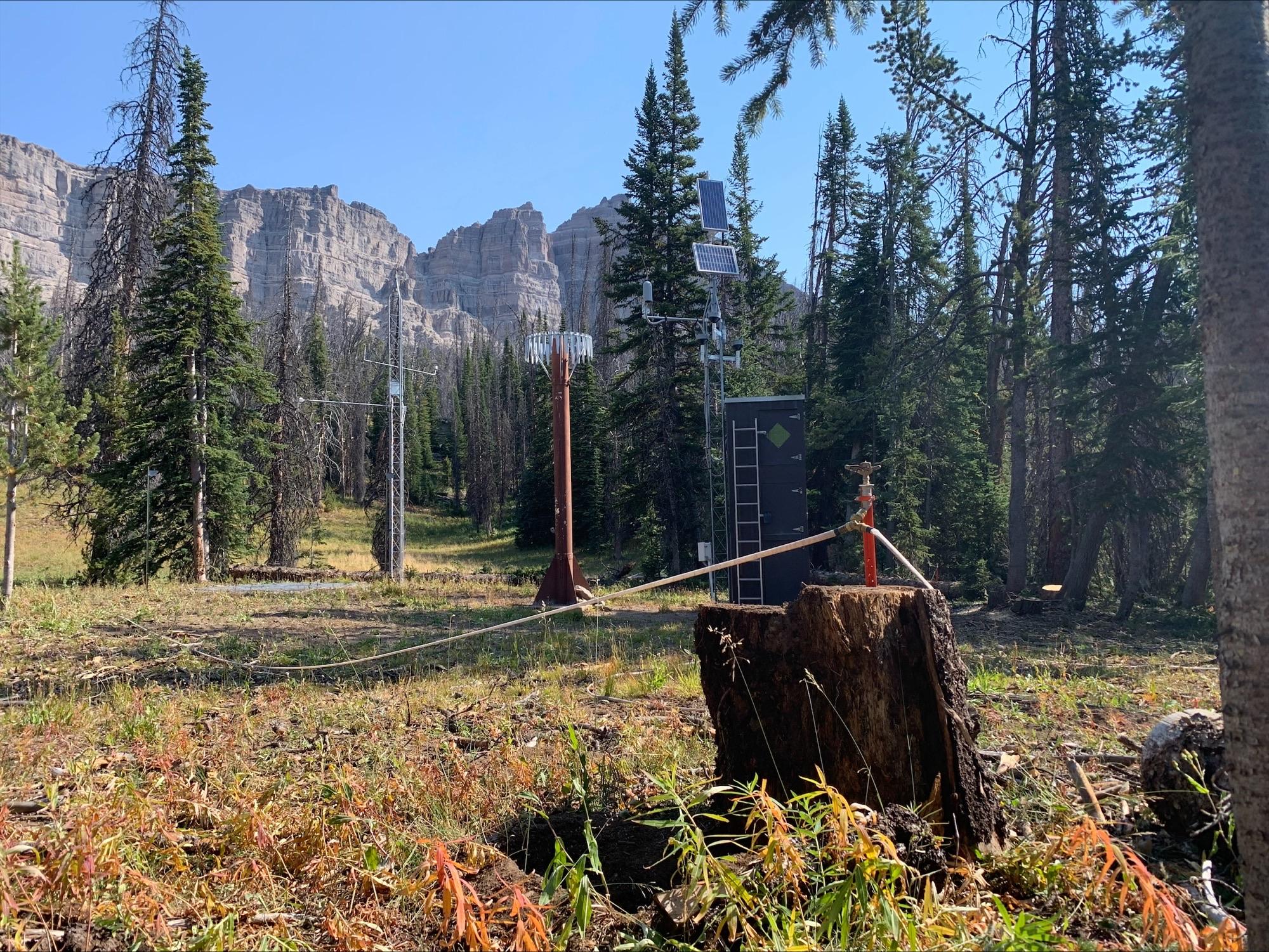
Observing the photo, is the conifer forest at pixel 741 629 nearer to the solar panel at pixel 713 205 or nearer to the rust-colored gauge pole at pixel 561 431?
the rust-colored gauge pole at pixel 561 431

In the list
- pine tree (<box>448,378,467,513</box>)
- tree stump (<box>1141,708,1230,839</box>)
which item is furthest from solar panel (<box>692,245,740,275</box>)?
pine tree (<box>448,378,467,513</box>)

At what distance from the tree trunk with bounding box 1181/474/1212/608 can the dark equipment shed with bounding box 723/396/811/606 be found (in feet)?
21.3

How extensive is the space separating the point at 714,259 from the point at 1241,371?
56.4 feet

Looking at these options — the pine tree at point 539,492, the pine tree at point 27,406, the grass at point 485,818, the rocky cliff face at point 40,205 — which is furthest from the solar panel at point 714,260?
the rocky cliff face at point 40,205

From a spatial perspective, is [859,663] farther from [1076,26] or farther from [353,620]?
[1076,26]

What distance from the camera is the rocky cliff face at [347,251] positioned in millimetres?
142375

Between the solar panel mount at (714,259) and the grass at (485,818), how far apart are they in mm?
12178

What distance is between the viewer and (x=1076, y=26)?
43.5 feet

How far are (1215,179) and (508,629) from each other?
10.2 meters

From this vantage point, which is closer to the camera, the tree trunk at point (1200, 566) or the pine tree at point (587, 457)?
the tree trunk at point (1200, 566)

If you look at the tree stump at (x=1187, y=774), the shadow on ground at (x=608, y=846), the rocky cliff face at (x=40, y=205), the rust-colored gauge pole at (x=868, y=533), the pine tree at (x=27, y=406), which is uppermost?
the rocky cliff face at (x=40, y=205)

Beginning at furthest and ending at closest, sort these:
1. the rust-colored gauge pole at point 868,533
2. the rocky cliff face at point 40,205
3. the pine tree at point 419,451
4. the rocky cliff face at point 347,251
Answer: the rocky cliff face at point 347,251
the rocky cliff face at point 40,205
the pine tree at point 419,451
the rust-colored gauge pole at point 868,533

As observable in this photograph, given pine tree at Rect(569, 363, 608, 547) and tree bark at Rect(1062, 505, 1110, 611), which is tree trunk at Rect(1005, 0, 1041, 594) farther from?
pine tree at Rect(569, 363, 608, 547)

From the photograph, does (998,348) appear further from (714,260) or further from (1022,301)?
(714,260)
